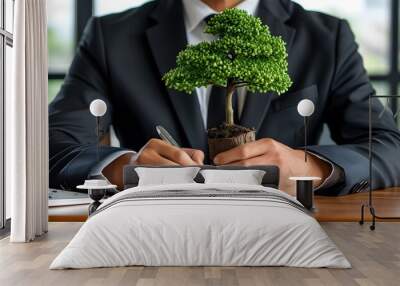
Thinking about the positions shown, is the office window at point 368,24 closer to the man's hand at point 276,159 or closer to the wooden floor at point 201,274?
the man's hand at point 276,159

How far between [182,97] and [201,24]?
0.79m

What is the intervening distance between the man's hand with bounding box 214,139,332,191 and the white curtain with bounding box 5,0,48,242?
1849 millimetres

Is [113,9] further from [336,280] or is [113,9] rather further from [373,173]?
[336,280]

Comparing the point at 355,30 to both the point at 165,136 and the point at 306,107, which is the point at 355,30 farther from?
the point at 165,136

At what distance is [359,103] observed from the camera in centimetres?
707

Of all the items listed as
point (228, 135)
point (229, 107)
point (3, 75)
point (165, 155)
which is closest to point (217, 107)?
point (229, 107)

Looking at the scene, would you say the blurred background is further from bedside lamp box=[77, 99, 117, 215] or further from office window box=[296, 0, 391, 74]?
bedside lamp box=[77, 99, 117, 215]

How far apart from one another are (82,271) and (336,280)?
4.98 feet

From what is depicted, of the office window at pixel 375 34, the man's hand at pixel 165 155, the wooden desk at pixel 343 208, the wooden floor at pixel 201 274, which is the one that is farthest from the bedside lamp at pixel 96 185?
the office window at pixel 375 34

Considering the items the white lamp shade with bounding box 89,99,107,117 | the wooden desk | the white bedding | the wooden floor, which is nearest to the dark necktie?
the white lamp shade with bounding box 89,99,107,117

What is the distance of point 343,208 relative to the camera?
6.77 metres

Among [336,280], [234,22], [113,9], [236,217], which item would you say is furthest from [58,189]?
[336,280]

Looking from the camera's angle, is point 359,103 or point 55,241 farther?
point 359,103

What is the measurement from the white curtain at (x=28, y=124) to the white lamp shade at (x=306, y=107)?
2.52 m
